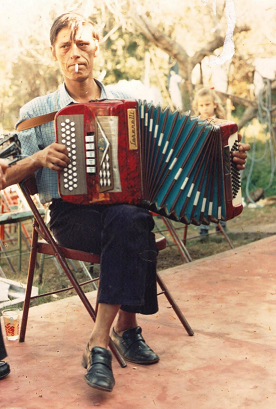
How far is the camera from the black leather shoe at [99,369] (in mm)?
1913

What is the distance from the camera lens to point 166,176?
230 centimetres

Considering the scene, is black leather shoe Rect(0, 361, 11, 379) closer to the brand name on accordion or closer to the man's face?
the brand name on accordion

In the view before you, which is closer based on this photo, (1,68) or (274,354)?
(274,354)

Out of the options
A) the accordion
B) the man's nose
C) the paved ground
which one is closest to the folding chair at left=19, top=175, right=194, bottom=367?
the paved ground

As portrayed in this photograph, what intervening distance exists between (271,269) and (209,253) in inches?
52.1

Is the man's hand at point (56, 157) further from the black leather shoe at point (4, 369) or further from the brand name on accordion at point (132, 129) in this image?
the black leather shoe at point (4, 369)

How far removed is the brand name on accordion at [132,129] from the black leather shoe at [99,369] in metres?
0.85

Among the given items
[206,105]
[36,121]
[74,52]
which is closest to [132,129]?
[36,121]

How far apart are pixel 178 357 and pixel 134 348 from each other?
203 mm

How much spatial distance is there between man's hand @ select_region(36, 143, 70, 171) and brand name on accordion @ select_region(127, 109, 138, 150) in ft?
0.92

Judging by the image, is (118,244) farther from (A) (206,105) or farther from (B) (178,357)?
(A) (206,105)

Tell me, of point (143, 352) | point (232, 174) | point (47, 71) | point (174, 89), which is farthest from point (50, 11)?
point (143, 352)

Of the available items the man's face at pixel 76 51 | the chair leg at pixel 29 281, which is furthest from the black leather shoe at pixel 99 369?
the man's face at pixel 76 51

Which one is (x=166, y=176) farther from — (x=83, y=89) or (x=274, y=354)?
(x=274, y=354)
